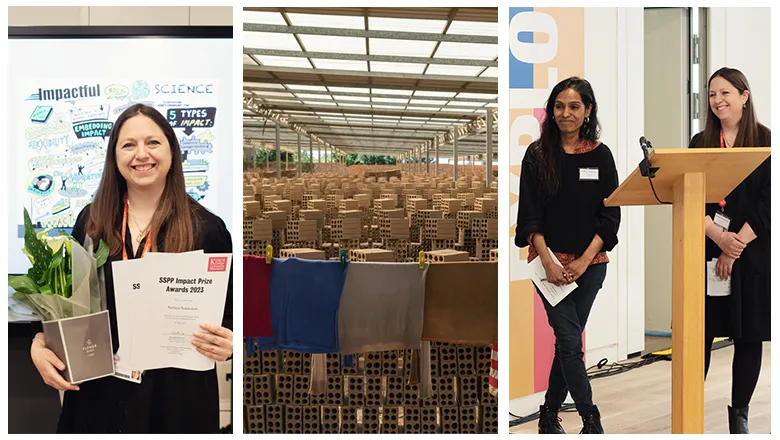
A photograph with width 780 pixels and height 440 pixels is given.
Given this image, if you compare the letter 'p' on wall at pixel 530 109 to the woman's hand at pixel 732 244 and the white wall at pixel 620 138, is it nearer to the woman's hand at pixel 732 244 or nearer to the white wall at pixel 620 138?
the white wall at pixel 620 138

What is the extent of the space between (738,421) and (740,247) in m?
0.78

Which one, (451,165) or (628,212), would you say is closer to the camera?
(451,165)

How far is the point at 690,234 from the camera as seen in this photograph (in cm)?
266

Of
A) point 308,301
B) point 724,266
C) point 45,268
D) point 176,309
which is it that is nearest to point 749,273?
point 724,266

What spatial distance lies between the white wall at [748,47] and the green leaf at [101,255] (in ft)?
9.61

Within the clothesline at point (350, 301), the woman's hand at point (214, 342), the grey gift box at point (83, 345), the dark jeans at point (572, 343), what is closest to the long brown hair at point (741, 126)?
the dark jeans at point (572, 343)

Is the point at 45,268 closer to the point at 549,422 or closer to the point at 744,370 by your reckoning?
the point at 549,422

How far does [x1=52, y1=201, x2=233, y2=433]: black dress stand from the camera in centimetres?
332

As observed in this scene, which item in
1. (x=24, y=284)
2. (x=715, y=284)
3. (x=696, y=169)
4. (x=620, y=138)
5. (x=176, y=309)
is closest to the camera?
(x=696, y=169)

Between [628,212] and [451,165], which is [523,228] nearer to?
[451,165]

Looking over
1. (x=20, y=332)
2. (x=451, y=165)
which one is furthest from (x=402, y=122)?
(x=20, y=332)

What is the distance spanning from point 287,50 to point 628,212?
7.48 feet

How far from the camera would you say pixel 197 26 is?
3330mm

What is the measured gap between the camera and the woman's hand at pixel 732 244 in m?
3.37
